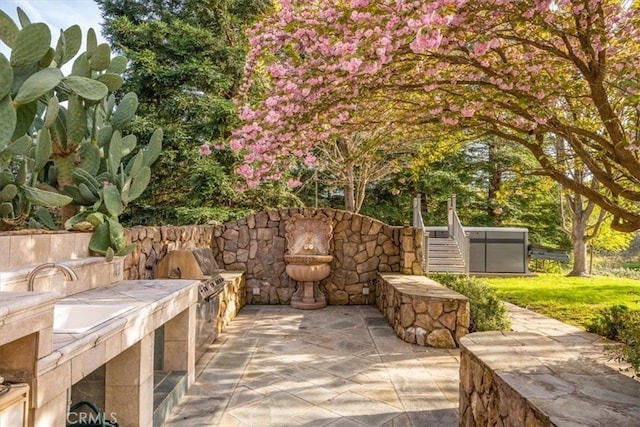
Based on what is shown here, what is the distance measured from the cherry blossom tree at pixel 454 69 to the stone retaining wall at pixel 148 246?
1325mm

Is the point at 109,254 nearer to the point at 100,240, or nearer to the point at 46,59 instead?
the point at 100,240

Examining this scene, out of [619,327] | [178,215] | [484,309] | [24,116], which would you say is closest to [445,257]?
[484,309]

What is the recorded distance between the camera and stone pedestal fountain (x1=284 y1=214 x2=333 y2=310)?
21.7 ft

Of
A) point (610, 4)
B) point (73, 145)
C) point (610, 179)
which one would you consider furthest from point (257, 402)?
point (610, 4)

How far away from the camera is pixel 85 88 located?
9.05 feet

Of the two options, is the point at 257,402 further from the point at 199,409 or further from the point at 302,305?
the point at 302,305

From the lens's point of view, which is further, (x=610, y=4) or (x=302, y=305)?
(x=302, y=305)

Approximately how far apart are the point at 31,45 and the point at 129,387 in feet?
7.13

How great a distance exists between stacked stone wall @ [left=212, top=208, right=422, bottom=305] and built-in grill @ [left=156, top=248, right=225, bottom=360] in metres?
2.26

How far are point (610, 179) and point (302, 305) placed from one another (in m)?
4.75

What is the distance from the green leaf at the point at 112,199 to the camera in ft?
10.2

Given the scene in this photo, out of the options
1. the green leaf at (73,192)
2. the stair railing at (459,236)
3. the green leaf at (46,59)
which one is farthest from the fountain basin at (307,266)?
the green leaf at (46,59)

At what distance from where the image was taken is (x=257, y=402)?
3189 mm

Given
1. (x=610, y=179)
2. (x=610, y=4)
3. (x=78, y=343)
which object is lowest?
(x=78, y=343)
